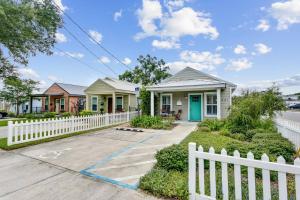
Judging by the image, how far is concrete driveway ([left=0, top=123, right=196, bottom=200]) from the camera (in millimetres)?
3184

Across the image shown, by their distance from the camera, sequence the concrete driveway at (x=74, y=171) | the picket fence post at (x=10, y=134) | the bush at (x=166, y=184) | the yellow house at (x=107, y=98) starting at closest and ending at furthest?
1. the bush at (x=166, y=184)
2. the concrete driveway at (x=74, y=171)
3. the picket fence post at (x=10, y=134)
4. the yellow house at (x=107, y=98)

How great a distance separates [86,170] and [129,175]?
3.62 feet

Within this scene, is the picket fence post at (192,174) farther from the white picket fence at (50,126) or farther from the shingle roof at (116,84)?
the shingle roof at (116,84)

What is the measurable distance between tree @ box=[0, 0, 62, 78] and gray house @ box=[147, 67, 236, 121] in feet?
25.1

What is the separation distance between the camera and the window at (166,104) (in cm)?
1520

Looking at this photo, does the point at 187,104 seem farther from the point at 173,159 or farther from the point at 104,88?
the point at 173,159

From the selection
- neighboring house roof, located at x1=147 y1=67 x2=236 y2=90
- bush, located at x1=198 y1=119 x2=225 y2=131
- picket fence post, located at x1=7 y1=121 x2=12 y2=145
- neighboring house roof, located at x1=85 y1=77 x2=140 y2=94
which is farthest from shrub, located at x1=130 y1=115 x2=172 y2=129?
picket fence post, located at x1=7 y1=121 x2=12 y2=145

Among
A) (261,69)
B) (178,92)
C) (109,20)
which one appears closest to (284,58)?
(261,69)

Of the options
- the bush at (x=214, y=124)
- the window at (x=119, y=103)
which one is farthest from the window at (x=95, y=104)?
the bush at (x=214, y=124)

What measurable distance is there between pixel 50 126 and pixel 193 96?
10.3 metres

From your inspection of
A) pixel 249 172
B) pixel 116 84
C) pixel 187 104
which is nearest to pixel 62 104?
pixel 116 84

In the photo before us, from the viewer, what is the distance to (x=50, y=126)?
823 centimetres

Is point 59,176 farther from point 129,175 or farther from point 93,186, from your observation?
point 129,175

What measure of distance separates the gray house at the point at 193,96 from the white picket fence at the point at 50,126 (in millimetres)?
4559
